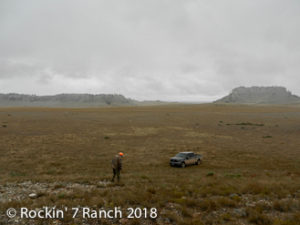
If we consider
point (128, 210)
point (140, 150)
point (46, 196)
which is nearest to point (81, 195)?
point (46, 196)

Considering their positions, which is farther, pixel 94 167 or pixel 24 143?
pixel 24 143

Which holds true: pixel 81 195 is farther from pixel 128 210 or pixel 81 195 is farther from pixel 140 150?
pixel 140 150

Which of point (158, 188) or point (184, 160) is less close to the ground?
point (158, 188)

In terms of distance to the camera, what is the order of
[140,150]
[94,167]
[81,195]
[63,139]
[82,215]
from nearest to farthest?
[82,215] < [81,195] < [94,167] < [140,150] < [63,139]

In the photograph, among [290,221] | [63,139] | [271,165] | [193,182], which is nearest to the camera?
[290,221]

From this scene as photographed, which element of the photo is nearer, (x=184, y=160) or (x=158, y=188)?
(x=158, y=188)

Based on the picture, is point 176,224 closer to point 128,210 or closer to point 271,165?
point 128,210

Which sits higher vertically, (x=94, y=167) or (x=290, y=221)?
(x=290, y=221)

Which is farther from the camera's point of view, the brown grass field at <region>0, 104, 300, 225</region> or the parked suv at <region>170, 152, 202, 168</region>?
the parked suv at <region>170, 152, 202, 168</region>

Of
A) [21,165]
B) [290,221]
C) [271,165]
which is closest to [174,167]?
[271,165]

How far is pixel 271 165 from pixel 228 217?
1624cm

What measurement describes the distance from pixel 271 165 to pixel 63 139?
31948 mm

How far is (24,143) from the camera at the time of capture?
33.0 meters

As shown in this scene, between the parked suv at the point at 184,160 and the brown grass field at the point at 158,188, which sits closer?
the brown grass field at the point at 158,188
